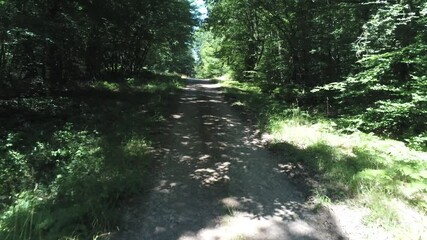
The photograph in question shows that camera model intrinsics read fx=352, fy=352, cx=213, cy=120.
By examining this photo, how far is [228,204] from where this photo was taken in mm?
6172

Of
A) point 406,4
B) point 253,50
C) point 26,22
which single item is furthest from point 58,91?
point 253,50

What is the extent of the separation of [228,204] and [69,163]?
3.51 metres

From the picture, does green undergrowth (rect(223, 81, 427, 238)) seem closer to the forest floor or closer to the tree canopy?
the forest floor

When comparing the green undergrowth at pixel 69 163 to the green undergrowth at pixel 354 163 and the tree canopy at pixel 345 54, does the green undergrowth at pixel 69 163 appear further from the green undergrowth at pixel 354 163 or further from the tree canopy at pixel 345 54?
the tree canopy at pixel 345 54

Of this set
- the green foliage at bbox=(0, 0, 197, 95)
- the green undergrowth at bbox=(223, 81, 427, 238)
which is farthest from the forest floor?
the green foliage at bbox=(0, 0, 197, 95)

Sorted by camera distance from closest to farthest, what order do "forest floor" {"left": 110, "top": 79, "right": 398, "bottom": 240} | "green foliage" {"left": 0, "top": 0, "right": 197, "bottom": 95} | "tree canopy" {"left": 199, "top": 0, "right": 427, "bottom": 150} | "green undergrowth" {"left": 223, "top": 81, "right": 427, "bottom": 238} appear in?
"forest floor" {"left": 110, "top": 79, "right": 398, "bottom": 240}, "green undergrowth" {"left": 223, "top": 81, "right": 427, "bottom": 238}, "tree canopy" {"left": 199, "top": 0, "right": 427, "bottom": 150}, "green foliage" {"left": 0, "top": 0, "right": 197, "bottom": 95}

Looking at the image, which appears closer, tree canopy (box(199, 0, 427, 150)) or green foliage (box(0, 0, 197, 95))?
tree canopy (box(199, 0, 427, 150))

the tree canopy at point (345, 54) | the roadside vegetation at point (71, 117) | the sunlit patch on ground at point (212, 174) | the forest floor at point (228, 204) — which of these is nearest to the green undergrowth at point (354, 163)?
the forest floor at point (228, 204)

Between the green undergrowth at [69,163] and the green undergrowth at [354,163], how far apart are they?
3632 millimetres

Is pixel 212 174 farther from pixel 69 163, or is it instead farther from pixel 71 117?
pixel 71 117

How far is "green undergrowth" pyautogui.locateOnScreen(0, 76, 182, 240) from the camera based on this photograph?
500 cm

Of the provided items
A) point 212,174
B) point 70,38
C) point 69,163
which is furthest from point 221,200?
point 70,38

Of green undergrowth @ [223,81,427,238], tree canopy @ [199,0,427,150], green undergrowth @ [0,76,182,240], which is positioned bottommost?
green undergrowth @ [223,81,427,238]

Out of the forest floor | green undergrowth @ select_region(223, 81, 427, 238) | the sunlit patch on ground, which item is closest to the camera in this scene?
the forest floor
